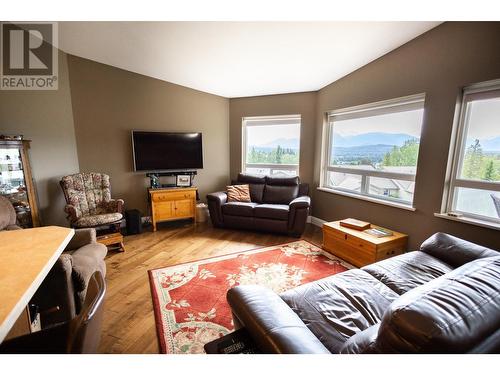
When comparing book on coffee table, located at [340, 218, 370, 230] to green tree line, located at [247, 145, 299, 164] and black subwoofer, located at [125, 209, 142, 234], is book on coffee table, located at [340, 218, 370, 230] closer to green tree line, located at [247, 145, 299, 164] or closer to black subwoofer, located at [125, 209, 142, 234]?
green tree line, located at [247, 145, 299, 164]

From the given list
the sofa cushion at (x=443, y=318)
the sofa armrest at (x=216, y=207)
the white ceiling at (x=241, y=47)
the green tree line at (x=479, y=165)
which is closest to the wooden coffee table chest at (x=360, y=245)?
the green tree line at (x=479, y=165)

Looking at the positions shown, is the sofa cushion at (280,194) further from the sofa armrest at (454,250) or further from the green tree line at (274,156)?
the sofa armrest at (454,250)

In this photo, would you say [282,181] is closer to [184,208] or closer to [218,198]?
→ [218,198]

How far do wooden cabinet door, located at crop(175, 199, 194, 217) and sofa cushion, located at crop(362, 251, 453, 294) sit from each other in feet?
9.62

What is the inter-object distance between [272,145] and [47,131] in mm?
3455

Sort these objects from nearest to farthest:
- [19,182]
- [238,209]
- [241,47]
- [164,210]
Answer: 1. [19,182]
2. [241,47]
3. [238,209]
4. [164,210]

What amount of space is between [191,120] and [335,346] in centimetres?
404

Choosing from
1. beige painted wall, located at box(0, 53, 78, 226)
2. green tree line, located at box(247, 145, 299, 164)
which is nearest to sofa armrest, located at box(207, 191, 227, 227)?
green tree line, located at box(247, 145, 299, 164)

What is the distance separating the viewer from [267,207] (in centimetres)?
343

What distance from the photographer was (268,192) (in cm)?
394

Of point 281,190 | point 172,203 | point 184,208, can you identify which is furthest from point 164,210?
point 281,190

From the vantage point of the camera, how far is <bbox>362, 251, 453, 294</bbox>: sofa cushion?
5.02 ft

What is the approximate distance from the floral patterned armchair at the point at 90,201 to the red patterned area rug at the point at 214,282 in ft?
3.86

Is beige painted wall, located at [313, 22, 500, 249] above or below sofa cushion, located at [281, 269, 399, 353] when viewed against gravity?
above
